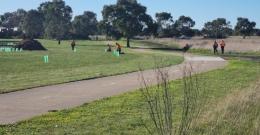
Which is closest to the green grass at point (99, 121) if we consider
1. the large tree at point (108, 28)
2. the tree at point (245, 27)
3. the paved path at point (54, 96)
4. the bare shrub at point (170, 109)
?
the bare shrub at point (170, 109)

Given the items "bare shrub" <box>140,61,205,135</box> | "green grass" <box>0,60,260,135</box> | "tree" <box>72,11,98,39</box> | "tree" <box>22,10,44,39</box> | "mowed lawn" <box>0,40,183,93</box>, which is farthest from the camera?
"tree" <box>22,10,44,39</box>

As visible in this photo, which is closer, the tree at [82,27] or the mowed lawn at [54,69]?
the mowed lawn at [54,69]

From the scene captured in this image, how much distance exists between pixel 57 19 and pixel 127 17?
75.0m

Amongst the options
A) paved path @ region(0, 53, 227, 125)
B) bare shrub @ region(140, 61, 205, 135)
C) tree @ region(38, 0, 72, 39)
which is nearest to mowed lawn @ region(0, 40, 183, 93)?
paved path @ region(0, 53, 227, 125)

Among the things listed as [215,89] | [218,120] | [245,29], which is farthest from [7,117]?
[245,29]

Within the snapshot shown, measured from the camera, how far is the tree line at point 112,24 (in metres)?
99.5

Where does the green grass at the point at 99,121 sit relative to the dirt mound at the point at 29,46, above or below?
above

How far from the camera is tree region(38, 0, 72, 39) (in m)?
161

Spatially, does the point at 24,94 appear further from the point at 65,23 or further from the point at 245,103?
the point at 65,23

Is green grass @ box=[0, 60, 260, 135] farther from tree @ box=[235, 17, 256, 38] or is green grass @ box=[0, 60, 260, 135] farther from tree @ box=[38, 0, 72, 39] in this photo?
tree @ box=[235, 17, 256, 38]

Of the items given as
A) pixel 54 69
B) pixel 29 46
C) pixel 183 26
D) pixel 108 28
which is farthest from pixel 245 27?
pixel 54 69

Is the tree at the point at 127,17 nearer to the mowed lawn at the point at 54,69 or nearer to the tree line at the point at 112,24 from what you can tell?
the tree line at the point at 112,24

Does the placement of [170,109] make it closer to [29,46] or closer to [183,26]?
[29,46]

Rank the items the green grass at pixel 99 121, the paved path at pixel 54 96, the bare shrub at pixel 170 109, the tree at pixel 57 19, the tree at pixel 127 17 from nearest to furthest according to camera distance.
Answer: the bare shrub at pixel 170 109
the green grass at pixel 99 121
the paved path at pixel 54 96
the tree at pixel 127 17
the tree at pixel 57 19
